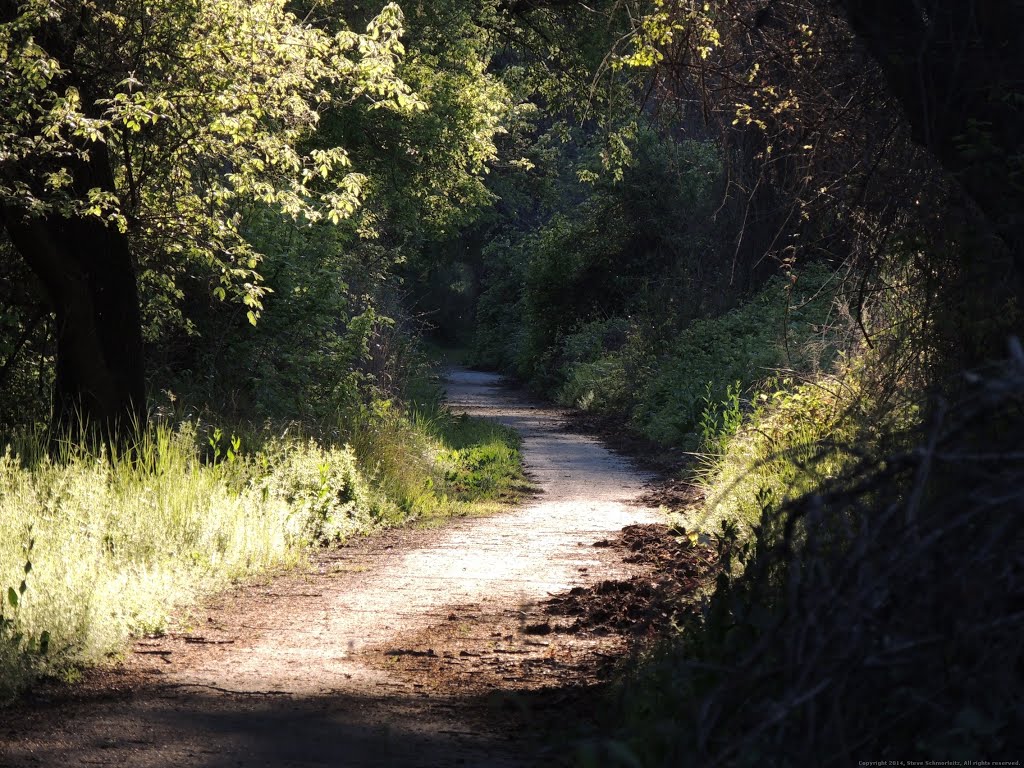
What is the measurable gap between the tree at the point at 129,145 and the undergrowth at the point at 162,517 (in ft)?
3.67

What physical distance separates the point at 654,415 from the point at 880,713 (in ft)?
65.5

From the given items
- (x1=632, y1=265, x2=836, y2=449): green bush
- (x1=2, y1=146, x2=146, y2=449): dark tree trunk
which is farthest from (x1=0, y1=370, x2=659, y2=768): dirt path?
(x1=632, y1=265, x2=836, y2=449): green bush

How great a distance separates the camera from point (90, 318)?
11.1 meters

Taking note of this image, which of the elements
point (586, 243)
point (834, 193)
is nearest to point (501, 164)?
point (586, 243)

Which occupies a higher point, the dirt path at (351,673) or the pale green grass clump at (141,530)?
the pale green grass clump at (141,530)

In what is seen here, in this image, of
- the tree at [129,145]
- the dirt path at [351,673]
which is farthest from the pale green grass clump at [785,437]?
the tree at [129,145]

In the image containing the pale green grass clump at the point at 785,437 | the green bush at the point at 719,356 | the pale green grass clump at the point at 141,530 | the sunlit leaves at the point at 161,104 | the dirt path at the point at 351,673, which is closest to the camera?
the dirt path at the point at 351,673

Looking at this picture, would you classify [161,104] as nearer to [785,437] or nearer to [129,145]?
[129,145]

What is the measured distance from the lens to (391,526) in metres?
12.4

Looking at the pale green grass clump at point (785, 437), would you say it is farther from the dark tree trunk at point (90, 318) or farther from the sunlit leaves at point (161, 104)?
the dark tree trunk at point (90, 318)

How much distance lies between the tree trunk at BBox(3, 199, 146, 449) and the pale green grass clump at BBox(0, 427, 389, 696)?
54cm

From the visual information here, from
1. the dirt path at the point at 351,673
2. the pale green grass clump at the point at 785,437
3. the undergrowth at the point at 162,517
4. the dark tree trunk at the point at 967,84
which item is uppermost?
the dark tree trunk at the point at 967,84

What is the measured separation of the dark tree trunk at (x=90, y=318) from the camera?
10914 millimetres

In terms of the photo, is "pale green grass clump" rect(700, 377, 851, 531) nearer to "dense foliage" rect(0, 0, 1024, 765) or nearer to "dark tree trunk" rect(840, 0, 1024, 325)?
"dense foliage" rect(0, 0, 1024, 765)
